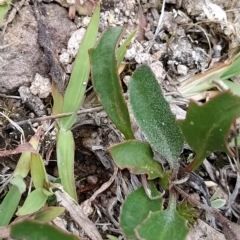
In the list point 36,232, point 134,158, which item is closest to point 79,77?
point 134,158

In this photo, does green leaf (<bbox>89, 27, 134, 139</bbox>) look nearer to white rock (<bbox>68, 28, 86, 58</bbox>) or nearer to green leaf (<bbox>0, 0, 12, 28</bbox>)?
white rock (<bbox>68, 28, 86, 58</bbox>)

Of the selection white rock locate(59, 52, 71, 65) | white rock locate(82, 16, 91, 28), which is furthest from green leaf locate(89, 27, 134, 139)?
white rock locate(82, 16, 91, 28)

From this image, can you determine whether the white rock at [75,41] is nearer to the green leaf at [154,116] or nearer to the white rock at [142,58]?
the white rock at [142,58]

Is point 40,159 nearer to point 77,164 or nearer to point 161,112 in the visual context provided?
point 77,164

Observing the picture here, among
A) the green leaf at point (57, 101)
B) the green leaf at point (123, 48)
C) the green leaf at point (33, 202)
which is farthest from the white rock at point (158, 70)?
the green leaf at point (33, 202)

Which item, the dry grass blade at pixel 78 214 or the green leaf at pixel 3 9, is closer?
the dry grass blade at pixel 78 214

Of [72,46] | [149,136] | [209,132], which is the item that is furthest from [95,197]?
[72,46]

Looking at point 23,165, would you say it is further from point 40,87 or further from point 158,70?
point 158,70

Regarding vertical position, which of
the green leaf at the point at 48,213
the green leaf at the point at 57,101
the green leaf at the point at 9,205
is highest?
the green leaf at the point at 57,101
